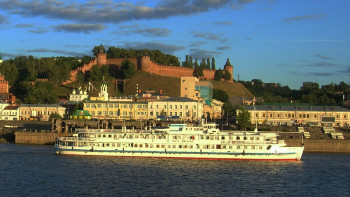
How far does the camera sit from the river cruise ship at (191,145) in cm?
7462

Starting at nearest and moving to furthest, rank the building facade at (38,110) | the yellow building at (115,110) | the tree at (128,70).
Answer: the yellow building at (115,110) → the building facade at (38,110) → the tree at (128,70)

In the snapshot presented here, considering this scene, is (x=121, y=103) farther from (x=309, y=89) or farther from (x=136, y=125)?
(x=309, y=89)

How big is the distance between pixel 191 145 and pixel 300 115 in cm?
5329

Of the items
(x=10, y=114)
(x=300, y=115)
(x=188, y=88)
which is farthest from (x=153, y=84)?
(x=300, y=115)

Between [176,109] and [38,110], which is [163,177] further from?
[38,110]

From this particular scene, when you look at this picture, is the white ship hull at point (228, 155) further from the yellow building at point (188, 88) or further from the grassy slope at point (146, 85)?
the grassy slope at point (146, 85)

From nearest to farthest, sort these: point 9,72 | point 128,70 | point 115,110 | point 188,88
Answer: point 115,110 → point 188,88 → point 9,72 → point 128,70

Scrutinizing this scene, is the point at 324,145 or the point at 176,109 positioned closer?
the point at 324,145

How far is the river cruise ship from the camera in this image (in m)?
74.6

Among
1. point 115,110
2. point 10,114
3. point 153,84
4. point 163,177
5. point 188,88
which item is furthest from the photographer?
point 153,84

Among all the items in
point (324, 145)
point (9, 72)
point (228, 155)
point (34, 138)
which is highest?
point (9, 72)

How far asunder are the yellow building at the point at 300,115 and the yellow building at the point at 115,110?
24.4 meters

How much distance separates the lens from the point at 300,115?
12181 cm

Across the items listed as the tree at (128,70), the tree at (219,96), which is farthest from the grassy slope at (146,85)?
the tree at (219,96)
